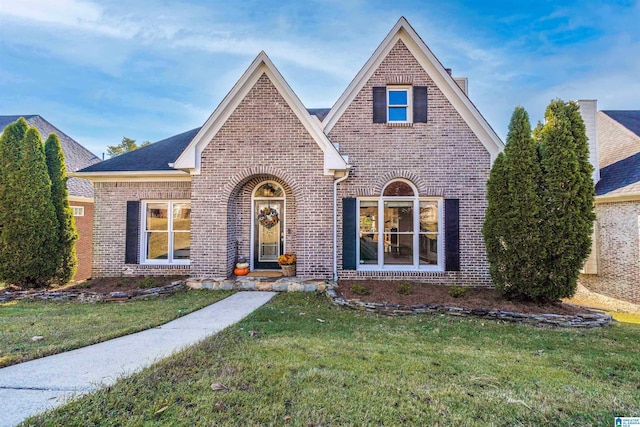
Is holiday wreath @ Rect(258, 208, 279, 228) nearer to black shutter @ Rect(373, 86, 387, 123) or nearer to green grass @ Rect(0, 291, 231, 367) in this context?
green grass @ Rect(0, 291, 231, 367)

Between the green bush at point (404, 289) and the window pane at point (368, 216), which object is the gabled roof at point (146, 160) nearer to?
the window pane at point (368, 216)

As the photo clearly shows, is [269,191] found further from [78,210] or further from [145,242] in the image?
[78,210]

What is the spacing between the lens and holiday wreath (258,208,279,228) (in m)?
Answer: 9.23

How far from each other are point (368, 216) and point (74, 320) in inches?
288

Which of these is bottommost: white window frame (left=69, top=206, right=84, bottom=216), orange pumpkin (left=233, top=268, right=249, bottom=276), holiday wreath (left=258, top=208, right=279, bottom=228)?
orange pumpkin (left=233, top=268, right=249, bottom=276)

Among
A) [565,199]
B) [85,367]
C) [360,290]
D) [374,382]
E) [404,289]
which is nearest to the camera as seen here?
[374,382]

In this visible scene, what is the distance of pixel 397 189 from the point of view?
8.88 m

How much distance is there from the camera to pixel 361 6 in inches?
392

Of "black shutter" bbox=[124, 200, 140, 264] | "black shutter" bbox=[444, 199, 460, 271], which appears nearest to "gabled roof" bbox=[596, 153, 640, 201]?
"black shutter" bbox=[444, 199, 460, 271]

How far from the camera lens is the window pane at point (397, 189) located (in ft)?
29.1

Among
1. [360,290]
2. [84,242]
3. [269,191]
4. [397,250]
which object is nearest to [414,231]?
[397,250]

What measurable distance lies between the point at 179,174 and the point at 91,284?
4095mm

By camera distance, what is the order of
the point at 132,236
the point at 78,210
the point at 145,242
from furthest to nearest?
the point at 78,210, the point at 145,242, the point at 132,236

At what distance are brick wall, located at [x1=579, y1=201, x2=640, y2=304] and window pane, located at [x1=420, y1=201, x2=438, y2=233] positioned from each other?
19.4 ft
